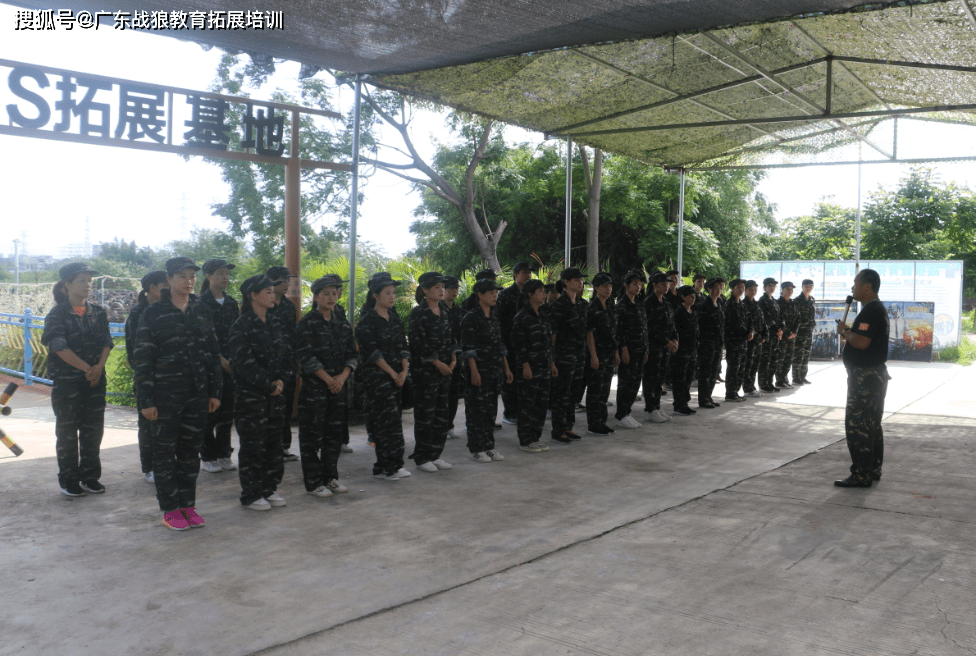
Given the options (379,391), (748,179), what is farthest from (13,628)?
(748,179)

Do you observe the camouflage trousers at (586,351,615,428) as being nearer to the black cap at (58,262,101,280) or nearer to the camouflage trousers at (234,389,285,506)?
the camouflage trousers at (234,389,285,506)

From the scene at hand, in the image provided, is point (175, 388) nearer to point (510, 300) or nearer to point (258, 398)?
point (258, 398)

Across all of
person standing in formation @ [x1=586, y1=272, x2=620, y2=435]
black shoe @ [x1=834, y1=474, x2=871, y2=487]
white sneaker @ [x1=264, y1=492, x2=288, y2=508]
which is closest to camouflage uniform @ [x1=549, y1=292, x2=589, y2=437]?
person standing in formation @ [x1=586, y1=272, x2=620, y2=435]

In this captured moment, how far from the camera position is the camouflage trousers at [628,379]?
8.30m

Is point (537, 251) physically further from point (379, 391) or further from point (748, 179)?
point (379, 391)

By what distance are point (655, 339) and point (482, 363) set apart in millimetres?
2994

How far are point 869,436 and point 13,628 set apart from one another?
5.44 metres

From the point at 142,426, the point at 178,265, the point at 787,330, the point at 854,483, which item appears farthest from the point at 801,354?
the point at 178,265

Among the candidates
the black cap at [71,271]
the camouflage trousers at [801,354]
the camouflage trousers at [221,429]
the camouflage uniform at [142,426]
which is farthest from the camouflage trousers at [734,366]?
the black cap at [71,271]

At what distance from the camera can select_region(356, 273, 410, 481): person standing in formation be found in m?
5.69

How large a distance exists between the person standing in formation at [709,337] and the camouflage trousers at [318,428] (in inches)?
227

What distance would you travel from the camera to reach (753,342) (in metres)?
10.7

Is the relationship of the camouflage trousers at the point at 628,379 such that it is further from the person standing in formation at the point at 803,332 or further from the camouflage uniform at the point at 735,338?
the person standing in formation at the point at 803,332

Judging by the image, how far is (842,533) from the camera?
15.1 feet
